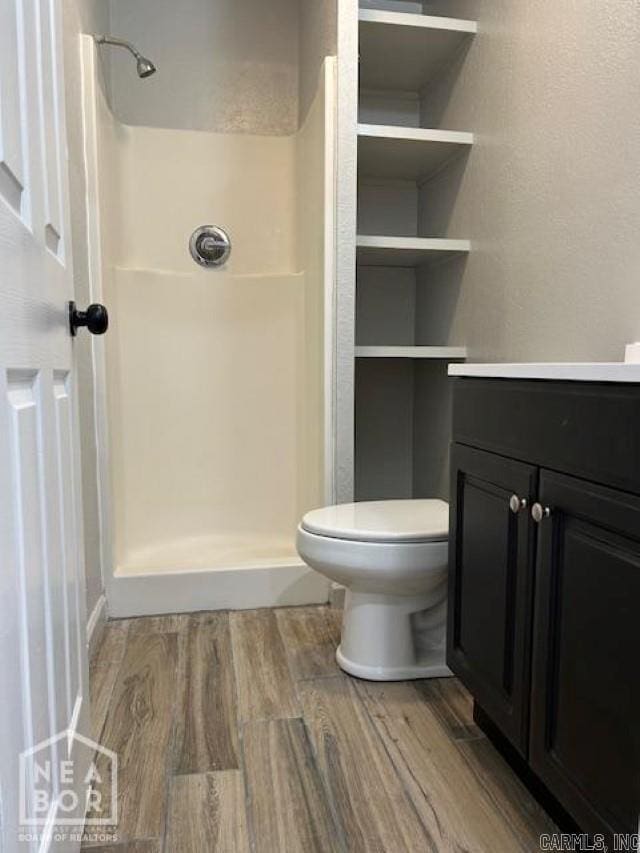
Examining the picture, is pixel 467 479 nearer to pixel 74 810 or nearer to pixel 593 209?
pixel 593 209

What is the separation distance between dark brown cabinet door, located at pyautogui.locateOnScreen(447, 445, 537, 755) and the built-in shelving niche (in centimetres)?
84

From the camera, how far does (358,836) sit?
107cm

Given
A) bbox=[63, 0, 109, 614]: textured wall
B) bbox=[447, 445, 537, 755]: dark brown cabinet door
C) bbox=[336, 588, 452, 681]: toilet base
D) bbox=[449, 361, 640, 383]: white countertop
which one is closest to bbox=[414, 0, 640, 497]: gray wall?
bbox=[449, 361, 640, 383]: white countertop

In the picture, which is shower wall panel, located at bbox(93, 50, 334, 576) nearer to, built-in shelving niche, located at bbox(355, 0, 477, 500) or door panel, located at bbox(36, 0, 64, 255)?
built-in shelving niche, located at bbox(355, 0, 477, 500)

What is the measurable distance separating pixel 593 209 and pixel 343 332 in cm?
81

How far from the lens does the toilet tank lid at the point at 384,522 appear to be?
1.52 meters

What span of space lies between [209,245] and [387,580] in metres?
1.58

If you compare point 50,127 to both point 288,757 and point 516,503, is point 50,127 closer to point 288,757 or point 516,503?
point 516,503

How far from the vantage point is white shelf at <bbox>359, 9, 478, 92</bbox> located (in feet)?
6.21

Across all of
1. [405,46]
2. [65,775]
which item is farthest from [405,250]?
[65,775]

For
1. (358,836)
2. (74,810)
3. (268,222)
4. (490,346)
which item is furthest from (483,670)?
(268,222)

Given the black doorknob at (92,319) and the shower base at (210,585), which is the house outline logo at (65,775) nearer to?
the black doorknob at (92,319)

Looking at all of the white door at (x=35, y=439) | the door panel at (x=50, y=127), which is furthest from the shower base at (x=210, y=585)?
the door panel at (x=50, y=127)

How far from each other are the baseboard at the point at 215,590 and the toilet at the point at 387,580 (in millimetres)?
435
